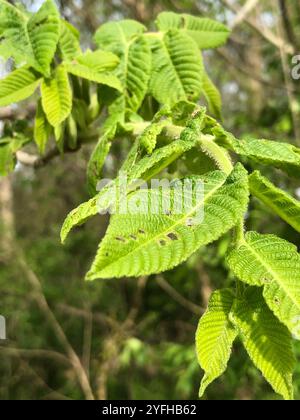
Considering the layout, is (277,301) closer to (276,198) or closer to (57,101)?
(276,198)

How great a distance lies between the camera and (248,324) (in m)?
0.67

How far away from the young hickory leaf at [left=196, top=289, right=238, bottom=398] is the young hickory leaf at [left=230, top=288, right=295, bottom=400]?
0.02 meters

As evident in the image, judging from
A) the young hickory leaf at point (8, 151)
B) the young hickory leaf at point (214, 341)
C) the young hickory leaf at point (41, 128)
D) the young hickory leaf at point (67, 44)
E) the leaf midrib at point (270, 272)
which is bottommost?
the young hickory leaf at point (214, 341)

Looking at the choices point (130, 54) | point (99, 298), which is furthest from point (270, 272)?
point (99, 298)

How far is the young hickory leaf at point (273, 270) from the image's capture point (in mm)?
605

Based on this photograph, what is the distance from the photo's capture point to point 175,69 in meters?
1.22

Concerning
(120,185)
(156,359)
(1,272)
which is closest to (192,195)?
(120,185)

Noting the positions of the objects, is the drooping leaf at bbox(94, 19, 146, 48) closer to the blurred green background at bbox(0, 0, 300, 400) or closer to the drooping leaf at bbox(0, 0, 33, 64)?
the drooping leaf at bbox(0, 0, 33, 64)

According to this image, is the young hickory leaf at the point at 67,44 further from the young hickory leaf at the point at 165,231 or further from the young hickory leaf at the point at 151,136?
the young hickory leaf at the point at 165,231

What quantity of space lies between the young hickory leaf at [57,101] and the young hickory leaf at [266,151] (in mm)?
408

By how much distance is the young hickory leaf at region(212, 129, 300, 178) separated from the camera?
2.50 ft

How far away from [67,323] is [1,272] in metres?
1.32

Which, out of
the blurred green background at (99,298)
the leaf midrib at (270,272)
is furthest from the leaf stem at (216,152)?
the blurred green background at (99,298)

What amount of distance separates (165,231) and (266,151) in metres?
0.23
